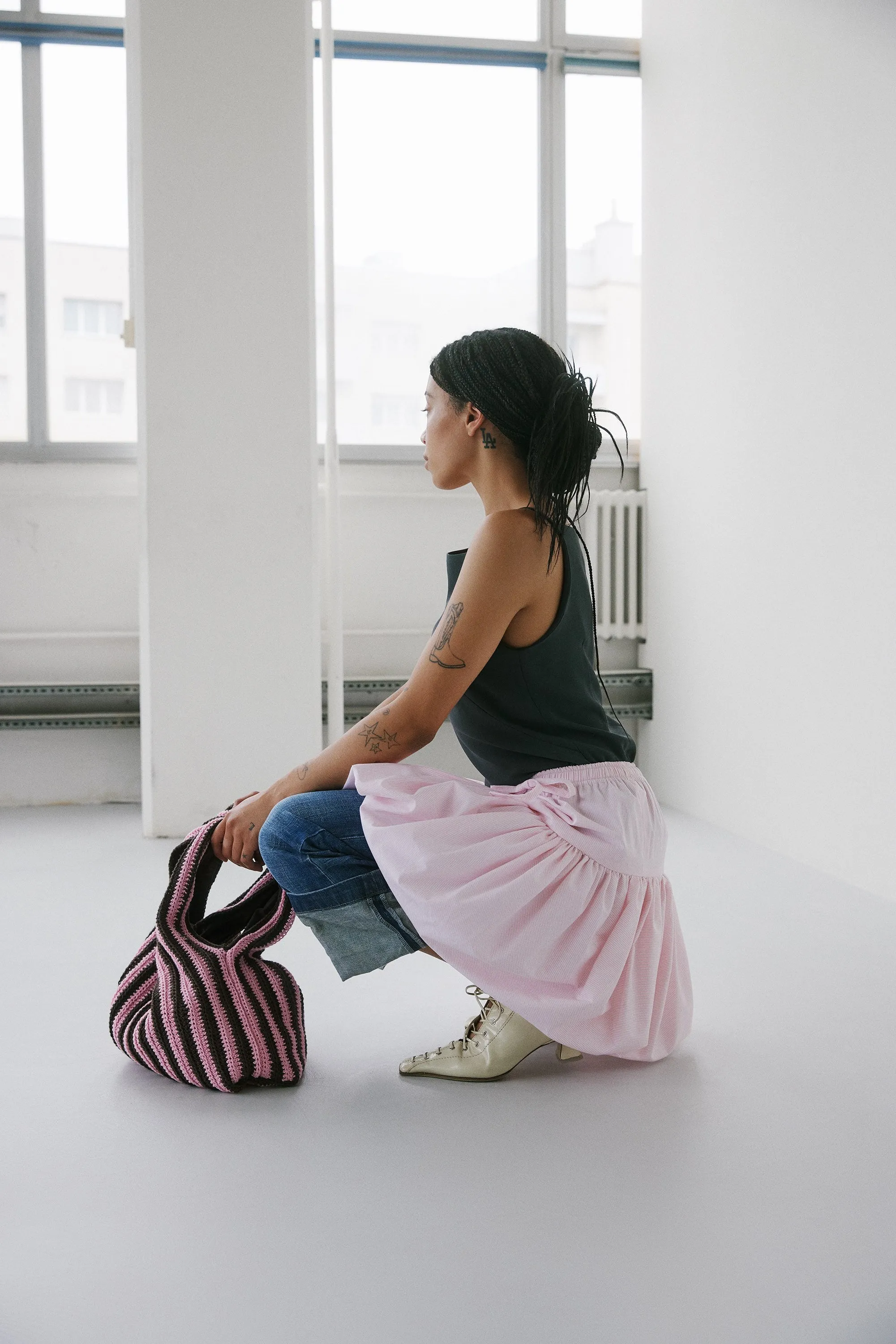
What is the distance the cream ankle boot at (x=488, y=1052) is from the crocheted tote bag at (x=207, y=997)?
19cm

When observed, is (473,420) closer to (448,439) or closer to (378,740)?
(448,439)

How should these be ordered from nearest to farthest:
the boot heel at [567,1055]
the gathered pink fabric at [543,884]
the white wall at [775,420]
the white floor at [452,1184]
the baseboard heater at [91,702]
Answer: the white floor at [452,1184] < the gathered pink fabric at [543,884] < the boot heel at [567,1055] < the white wall at [775,420] < the baseboard heater at [91,702]

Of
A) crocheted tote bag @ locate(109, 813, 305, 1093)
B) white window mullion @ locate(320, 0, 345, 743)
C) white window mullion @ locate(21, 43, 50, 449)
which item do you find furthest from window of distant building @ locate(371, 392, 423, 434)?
crocheted tote bag @ locate(109, 813, 305, 1093)

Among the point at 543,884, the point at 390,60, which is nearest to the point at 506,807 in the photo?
the point at 543,884

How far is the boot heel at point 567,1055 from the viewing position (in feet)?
5.79

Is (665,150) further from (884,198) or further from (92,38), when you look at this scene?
(92,38)

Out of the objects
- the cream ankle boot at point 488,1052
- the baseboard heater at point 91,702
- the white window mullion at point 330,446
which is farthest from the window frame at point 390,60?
the cream ankle boot at point 488,1052

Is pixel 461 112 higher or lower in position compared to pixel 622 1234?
higher

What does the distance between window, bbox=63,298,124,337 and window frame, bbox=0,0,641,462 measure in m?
0.09

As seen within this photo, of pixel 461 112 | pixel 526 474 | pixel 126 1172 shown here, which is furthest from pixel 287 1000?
A: pixel 461 112

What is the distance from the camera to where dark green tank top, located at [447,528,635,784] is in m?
1.63

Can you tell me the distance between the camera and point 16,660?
400 cm

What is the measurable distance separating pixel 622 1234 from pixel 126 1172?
58cm

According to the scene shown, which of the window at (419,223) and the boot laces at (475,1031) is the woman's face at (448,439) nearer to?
the boot laces at (475,1031)
